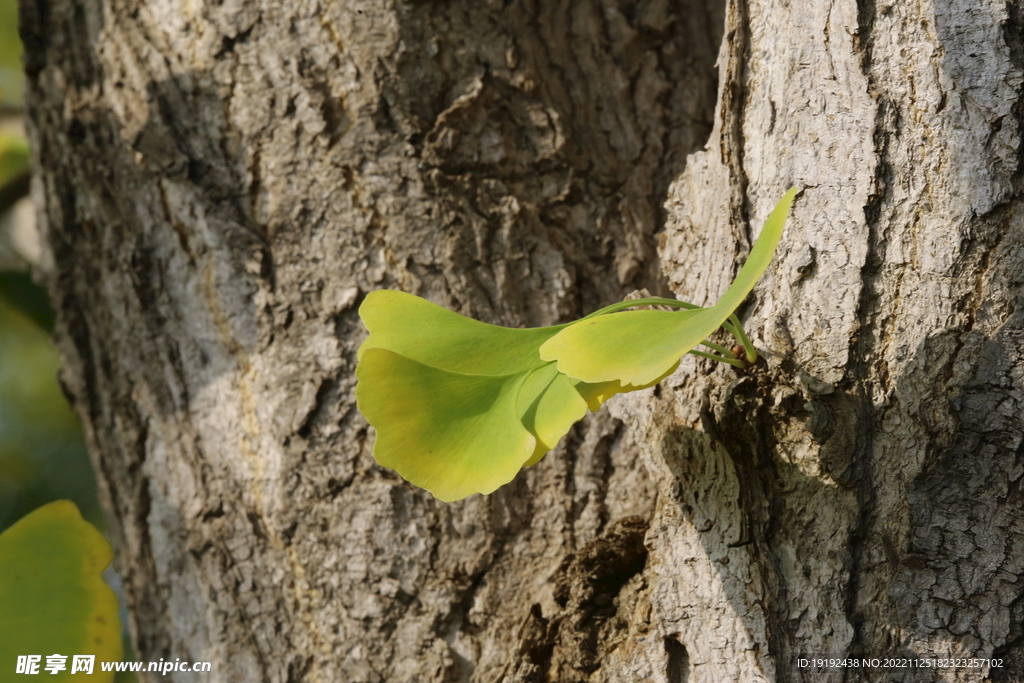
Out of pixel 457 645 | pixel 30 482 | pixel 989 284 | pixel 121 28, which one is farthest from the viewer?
pixel 30 482

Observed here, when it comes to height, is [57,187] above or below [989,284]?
above

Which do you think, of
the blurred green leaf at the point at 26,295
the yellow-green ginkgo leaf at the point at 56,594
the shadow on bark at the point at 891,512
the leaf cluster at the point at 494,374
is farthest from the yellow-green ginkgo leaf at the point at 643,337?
the blurred green leaf at the point at 26,295

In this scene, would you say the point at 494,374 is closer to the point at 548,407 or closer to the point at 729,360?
the point at 548,407

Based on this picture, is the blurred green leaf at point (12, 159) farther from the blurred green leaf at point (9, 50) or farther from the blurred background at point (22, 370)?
the blurred green leaf at point (9, 50)

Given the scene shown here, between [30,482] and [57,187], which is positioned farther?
[30,482]

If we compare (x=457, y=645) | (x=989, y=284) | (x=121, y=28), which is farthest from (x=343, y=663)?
(x=121, y=28)

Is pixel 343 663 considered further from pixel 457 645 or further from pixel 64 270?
pixel 64 270
